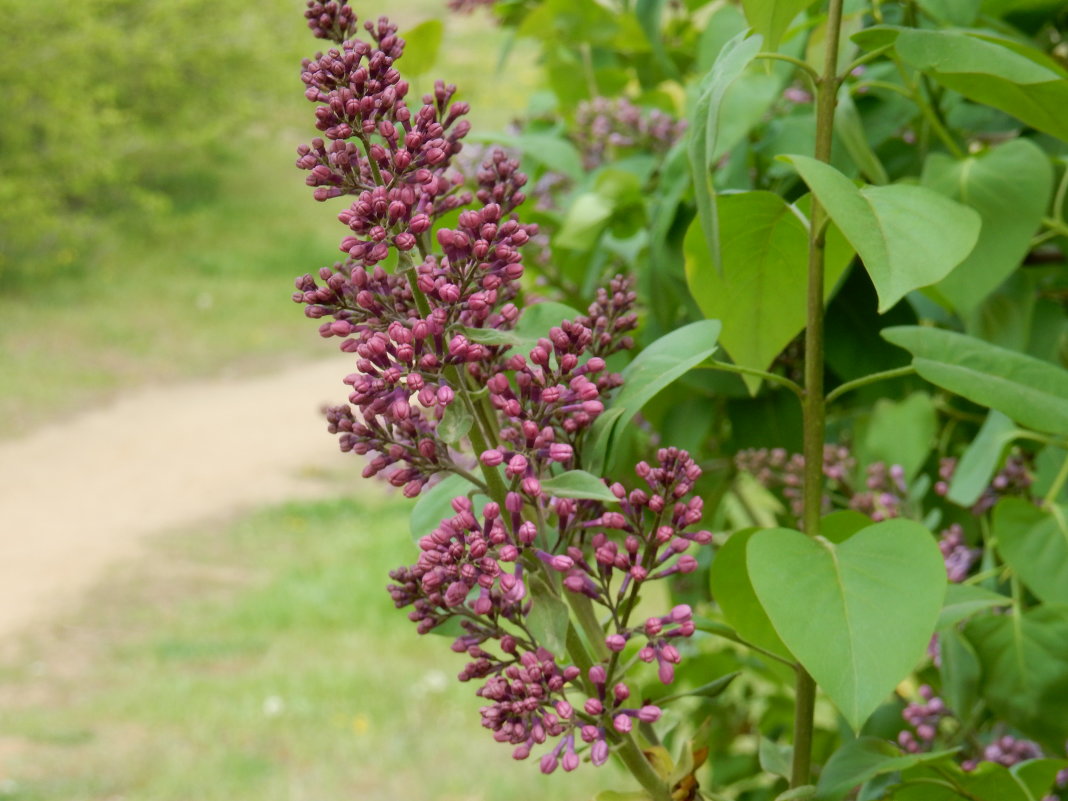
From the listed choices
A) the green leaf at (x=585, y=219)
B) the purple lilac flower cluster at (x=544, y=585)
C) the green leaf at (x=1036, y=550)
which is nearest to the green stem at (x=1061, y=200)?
the green leaf at (x=1036, y=550)

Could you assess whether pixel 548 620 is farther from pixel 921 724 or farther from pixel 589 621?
pixel 921 724

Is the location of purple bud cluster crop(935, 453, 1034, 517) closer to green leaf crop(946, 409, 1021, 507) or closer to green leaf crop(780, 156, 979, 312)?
green leaf crop(946, 409, 1021, 507)

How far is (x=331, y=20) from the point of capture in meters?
0.53

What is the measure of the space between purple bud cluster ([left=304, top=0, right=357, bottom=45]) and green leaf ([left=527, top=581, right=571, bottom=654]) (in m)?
0.24

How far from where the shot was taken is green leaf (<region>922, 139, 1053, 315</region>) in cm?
68

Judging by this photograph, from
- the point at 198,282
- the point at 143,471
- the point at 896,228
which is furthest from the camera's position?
the point at 198,282

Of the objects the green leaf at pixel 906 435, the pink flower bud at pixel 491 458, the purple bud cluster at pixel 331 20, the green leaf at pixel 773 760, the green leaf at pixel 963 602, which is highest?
the purple bud cluster at pixel 331 20

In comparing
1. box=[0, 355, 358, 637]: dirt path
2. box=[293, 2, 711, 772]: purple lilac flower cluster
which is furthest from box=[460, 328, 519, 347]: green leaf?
box=[0, 355, 358, 637]: dirt path

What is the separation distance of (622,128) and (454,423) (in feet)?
2.39

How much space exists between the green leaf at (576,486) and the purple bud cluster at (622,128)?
0.67 metres

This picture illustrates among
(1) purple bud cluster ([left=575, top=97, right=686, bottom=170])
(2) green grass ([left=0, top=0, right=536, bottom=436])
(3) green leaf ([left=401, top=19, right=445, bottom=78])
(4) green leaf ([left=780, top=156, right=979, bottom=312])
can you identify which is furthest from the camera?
(2) green grass ([left=0, top=0, right=536, bottom=436])

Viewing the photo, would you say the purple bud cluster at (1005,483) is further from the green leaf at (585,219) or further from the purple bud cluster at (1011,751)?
the green leaf at (585,219)

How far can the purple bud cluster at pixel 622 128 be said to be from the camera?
1130mm

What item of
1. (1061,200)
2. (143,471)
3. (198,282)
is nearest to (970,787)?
(1061,200)
